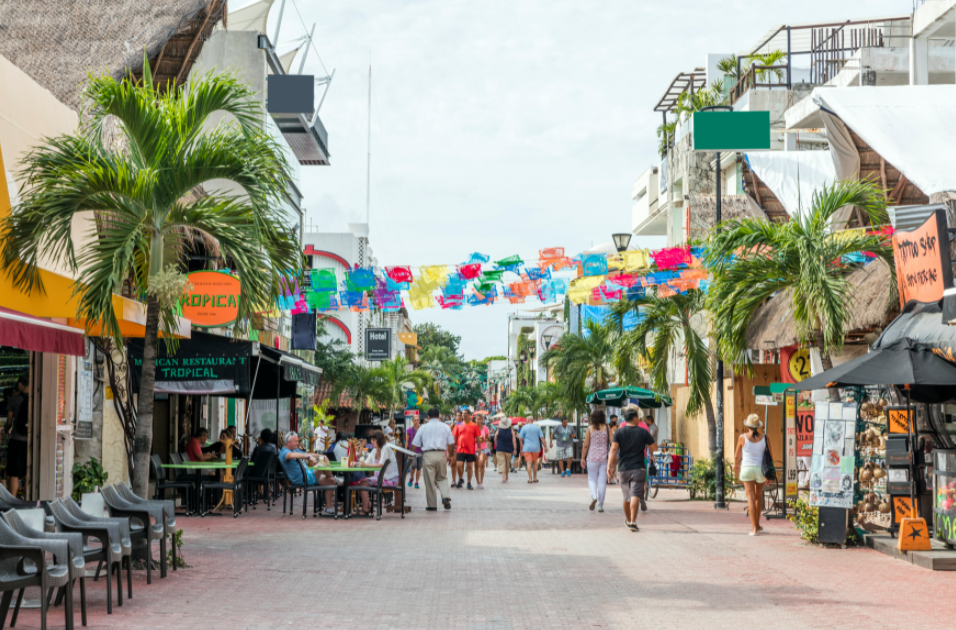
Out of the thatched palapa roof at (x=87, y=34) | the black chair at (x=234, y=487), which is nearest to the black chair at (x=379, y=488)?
the black chair at (x=234, y=487)

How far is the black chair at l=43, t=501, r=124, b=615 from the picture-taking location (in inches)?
318

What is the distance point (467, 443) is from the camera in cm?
2503

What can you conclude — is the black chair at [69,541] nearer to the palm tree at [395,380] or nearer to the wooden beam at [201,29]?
the wooden beam at [201,29]

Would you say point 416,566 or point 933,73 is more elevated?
point 933,73

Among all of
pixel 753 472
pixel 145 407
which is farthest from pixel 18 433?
pixel 753 472

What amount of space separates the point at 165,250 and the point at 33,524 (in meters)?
3.68

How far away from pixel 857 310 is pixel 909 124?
3027mm

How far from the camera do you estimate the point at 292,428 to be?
108ft

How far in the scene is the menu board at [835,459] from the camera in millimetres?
12938

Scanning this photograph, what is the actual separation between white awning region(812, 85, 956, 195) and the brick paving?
4318 millimetres

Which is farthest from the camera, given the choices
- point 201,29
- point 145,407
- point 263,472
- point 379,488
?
point 263,472

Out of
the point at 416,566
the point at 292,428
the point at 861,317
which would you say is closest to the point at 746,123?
the point at 861,317

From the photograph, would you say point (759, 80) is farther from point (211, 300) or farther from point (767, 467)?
point (211, 300)

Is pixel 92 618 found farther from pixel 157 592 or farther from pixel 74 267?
pixel 74 267
